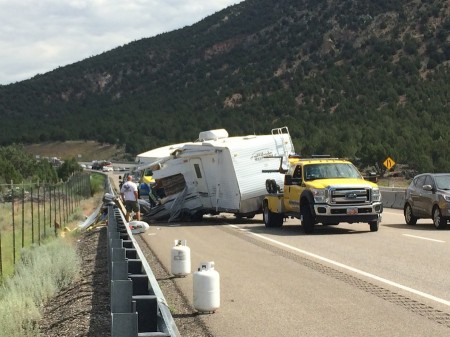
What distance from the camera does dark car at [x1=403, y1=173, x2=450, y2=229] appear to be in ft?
70.9

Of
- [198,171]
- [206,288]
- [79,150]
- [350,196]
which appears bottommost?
[206,288]

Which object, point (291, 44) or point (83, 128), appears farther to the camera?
point (83, 128)

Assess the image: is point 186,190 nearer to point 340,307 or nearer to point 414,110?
point 340,307

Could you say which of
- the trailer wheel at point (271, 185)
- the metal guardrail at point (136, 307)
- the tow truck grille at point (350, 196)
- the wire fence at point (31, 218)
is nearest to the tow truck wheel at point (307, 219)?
the tow truck grille at point (350, 196)

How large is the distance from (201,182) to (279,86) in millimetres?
70463

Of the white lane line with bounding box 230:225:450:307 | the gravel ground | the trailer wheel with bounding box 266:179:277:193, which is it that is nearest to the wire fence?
the gravel ground

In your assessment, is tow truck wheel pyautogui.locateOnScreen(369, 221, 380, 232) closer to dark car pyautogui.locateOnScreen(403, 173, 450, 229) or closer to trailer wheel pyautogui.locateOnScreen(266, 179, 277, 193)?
dark car pyautogui.locateOnScreen(403, 173, 450, 229)

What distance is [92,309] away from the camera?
10430 millimetres

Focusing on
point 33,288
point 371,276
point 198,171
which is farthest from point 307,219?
point 33,288

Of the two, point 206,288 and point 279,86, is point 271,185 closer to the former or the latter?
point 206,288

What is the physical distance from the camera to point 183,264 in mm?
13445

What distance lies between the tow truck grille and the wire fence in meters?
8.52

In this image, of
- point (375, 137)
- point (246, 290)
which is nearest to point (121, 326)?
point (246, 290)

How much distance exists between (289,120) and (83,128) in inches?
1869
